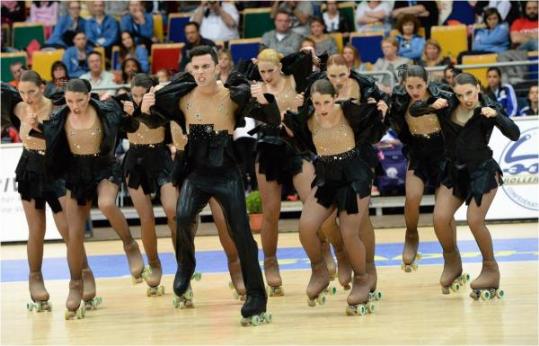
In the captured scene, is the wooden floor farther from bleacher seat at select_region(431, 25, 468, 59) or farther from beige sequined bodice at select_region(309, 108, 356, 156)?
bleacher seat at select_region(431, 25, 468, 59)

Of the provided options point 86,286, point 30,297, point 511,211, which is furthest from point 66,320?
point 511,211

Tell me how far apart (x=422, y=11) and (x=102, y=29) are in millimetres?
4533

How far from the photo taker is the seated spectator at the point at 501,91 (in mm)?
13625

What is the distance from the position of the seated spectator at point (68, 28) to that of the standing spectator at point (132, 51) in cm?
95

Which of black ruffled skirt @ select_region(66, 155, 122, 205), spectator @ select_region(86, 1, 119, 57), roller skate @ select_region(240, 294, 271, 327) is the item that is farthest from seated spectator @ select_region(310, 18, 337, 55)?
roller skate @ select_region(240, 294, 271, 327)

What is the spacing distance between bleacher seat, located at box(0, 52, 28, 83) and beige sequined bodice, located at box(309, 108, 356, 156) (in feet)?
27.7

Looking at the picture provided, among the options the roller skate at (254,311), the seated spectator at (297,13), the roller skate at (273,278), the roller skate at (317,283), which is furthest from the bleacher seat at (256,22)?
the roller skate at (254,311)

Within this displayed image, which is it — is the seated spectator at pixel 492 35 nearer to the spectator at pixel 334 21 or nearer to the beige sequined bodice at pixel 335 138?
the spectator at pixel 334 21

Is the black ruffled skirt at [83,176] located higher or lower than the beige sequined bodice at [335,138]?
lower

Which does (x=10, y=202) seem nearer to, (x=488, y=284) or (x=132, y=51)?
(x=132, y=51)

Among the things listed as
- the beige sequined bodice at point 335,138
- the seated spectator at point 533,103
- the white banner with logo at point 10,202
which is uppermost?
the beige sequined bodice at point 335,138

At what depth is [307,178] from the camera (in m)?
9.31

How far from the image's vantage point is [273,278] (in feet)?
30.8

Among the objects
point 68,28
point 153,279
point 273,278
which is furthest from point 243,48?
point 273,278
